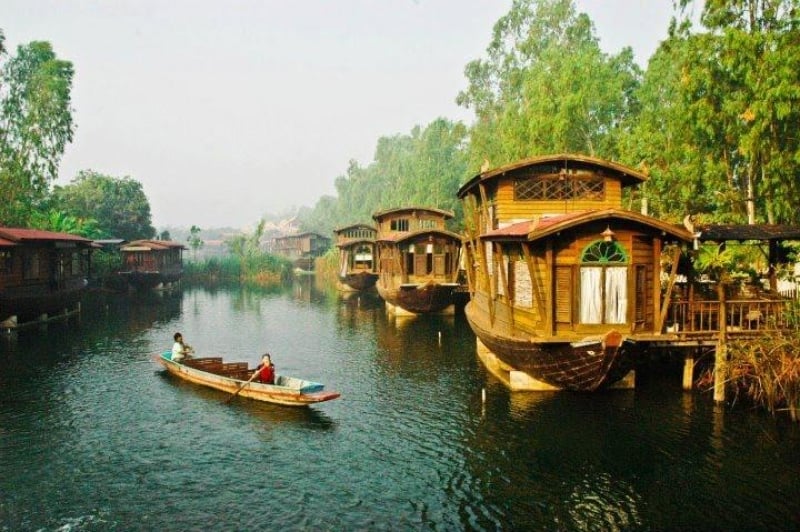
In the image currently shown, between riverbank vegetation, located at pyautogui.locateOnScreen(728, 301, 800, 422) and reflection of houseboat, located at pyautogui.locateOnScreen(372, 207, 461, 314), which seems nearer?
riverbank vegetation, located at pyautogui.locateOnScreen(728, 301, 800, 422)

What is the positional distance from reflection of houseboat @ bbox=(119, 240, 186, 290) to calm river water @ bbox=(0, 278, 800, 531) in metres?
36.9

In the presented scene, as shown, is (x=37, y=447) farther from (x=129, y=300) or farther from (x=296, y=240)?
(x=296, y=240)

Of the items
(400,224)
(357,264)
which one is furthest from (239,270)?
(400,224)

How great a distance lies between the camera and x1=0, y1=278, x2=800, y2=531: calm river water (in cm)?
1259

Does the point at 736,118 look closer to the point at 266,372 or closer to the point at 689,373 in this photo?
the point at 689,373

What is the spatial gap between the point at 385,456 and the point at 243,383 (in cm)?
680

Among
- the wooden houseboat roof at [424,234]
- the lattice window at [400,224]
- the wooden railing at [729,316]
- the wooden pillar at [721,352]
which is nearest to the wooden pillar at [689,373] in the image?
the wooden railing at [729,316]

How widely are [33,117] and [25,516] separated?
1985 inches

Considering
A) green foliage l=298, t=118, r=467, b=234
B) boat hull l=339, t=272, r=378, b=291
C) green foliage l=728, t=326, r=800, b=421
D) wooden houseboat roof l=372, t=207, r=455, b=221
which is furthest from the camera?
green foliage l=298, t=118, r=467, b=234

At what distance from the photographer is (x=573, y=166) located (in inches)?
912

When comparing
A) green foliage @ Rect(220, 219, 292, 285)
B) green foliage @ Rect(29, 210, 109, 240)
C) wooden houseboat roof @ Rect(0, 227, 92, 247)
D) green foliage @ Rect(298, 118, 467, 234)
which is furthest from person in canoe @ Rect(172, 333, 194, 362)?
green foliage @ Rect(220, 219, 292, 285)

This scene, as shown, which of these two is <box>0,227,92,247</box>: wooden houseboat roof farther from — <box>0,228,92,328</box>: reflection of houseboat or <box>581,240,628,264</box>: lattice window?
<box>581,240,628,264</box>: lattice window

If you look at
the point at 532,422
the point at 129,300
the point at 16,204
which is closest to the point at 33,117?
the point at 16,204

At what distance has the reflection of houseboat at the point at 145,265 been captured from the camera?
61344 millimetres
